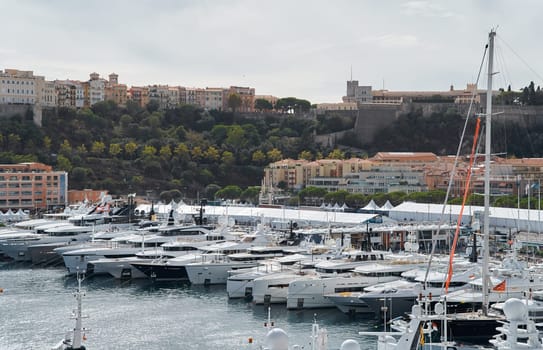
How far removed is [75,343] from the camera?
53.5 feet

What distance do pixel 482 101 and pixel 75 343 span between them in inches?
3415

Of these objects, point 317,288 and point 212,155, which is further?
point 212,155

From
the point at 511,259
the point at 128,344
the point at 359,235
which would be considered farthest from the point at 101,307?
the point at 359,235

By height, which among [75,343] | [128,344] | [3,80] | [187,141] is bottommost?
[128,344]

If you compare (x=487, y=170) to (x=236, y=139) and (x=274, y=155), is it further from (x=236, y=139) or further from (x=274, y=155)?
(x=236, y=139)

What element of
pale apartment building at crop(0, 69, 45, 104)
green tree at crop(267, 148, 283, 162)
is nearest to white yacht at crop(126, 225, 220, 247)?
green tree at crop(267, 148, 283, 162)

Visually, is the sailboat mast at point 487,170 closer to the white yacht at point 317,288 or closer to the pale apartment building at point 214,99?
the white yacht at point 317,288

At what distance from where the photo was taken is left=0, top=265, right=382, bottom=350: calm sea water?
2805 cm

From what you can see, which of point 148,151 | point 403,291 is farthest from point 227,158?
point 403,291

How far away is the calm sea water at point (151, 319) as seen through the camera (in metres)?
28.0

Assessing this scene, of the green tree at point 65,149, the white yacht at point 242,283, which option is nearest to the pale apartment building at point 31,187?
the green tree at point 65,149

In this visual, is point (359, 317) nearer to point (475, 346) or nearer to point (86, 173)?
point (475, 346)

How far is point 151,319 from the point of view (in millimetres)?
32094

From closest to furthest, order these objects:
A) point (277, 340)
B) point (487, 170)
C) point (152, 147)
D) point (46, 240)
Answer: point (277, 340) < point (487, 170) < point (46, 240) < point (152, 147)
